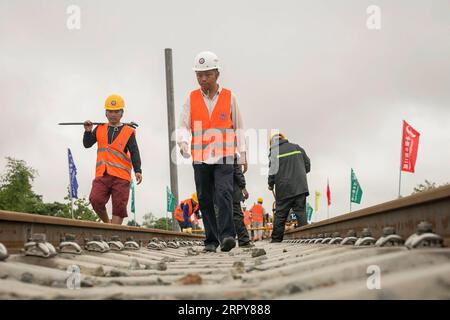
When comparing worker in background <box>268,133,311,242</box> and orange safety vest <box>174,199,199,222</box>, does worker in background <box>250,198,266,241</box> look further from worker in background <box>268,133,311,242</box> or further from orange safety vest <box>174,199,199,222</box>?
worker in background <box>268,133,311,242</box>

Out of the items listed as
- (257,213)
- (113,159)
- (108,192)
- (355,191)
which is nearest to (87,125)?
(113,159)

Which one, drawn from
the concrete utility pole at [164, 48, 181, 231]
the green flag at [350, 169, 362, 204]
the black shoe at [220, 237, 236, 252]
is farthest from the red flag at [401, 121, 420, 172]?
the black shoe at [220, 237, 236, 252]

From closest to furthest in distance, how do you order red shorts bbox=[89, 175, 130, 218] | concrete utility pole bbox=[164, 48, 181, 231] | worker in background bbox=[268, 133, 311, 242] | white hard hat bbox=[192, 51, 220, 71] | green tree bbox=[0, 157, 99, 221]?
1. white hard hat bbox=[192, 51, 220, 71]
2. red shorts bbox=[89, 175, 130, 218]
3. worker in background bbox=[268, 133, 311, 242]
4. concrete utility pole bbox=[164, 48, 181, 231]
5. green tree bbox=[0, 157, 99, 221]

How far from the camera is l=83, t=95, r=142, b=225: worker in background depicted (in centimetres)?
746

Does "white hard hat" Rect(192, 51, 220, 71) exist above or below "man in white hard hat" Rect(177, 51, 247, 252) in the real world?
above

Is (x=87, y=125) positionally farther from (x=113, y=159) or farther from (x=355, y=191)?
(x=355, y=191)

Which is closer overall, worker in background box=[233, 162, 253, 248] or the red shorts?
worker in background box=[233, 162, 253, 248]

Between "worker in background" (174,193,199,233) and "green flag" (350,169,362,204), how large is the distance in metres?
14.1

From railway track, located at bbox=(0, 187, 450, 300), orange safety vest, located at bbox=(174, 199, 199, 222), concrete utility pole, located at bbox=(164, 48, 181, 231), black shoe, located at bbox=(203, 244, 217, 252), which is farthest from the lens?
concrete utility pole, located at bbox=(164, 48, 181, 231)

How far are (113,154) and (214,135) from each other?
2093 mm
